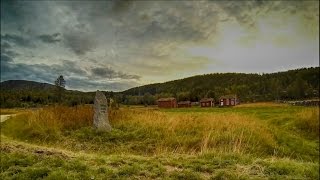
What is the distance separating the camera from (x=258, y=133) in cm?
1521

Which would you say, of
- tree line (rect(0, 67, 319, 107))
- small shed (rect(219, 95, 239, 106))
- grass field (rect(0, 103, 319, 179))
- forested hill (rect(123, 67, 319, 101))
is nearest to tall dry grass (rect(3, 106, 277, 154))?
grass field (rect(0, 103, 319, 179))

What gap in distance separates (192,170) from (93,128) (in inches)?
358

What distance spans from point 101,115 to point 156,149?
488 cm

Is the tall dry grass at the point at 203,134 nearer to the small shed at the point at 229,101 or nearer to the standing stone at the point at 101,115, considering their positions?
the standing stone at the point at 101,115

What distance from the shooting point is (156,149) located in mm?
12469

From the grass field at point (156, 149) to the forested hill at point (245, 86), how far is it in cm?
5451

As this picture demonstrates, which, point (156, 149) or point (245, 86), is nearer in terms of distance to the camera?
point (156, 149)

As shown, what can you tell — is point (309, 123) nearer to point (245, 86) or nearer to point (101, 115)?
point (101, 115)

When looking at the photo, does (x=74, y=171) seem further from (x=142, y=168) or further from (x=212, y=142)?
(x=212, y=142)

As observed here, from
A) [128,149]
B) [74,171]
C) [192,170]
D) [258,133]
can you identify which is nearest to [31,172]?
[74,171]

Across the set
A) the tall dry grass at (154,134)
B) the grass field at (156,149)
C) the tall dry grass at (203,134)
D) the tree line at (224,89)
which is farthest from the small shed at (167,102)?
the tall dry grass at (203,134)

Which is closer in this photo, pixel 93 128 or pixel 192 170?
pixel 192 170

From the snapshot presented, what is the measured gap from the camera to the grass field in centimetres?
794

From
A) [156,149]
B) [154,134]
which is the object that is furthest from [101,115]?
[156,149]
